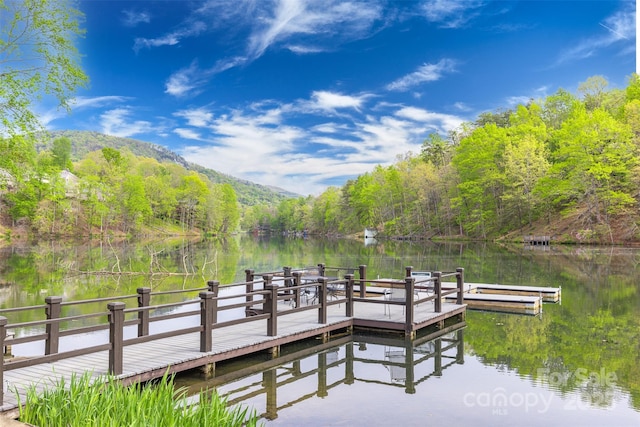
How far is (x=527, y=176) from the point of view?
186ft

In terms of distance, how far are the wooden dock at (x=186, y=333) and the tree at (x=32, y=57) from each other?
25.9 ft

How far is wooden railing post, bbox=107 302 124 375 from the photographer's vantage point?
22.8ft

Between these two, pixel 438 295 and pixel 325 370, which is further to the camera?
pixel 438 295

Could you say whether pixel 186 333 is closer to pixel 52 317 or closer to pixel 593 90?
pixel 52 317

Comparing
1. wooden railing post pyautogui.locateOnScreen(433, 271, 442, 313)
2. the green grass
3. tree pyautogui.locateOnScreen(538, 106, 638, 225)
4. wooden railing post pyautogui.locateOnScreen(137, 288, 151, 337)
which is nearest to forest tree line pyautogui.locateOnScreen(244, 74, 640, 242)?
tree pyautogui.locateOnScreen(538, 106, 638, 225)

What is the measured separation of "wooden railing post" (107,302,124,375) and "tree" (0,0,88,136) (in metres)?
11.0

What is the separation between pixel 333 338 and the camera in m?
11.7

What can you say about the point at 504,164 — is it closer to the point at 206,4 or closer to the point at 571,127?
the point at 571,127

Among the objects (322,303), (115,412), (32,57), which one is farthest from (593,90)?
(115,412)

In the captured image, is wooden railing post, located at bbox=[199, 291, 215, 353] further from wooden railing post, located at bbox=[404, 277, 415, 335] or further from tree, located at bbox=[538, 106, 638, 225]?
tree, located at bbox=[538, 106, 638, 225]

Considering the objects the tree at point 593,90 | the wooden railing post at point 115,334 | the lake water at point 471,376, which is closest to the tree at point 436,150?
the tree at point 593,90

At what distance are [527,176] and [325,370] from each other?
2116 inches

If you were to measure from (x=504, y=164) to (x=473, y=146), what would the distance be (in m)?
6.01

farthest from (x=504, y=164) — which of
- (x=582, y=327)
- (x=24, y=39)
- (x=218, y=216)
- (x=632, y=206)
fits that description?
(x=218, y=216)
